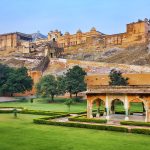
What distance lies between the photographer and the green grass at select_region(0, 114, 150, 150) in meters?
18.3

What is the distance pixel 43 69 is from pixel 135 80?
24.5 m

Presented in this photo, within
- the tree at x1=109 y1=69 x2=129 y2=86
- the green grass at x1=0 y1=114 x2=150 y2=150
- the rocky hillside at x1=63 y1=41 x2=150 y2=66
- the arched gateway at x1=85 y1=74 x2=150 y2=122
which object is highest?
the rocky hillside at x1=63 y1=41 x2=150 y2=66

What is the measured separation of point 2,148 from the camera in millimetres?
17547

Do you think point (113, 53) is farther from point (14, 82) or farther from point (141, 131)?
point (141, 131)

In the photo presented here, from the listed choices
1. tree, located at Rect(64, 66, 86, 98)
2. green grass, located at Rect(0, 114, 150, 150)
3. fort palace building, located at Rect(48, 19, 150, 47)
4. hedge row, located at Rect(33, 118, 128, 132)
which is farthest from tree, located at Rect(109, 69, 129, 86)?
green grass, located at Rect(0, 114, 150, 150)

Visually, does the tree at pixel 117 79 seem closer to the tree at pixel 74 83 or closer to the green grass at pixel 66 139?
the tree at pixel 74 83

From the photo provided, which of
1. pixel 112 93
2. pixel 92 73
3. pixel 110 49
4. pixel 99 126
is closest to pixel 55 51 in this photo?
pixel 110 49

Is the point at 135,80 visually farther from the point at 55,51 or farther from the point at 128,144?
the point at 128,144

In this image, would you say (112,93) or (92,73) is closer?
(112,93)

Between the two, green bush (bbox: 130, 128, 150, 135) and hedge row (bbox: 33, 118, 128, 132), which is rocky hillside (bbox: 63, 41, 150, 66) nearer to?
hedge row (bbox: 33, 118, 128, 132)

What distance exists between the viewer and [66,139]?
20.5 meters

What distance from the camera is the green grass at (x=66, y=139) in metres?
18.3

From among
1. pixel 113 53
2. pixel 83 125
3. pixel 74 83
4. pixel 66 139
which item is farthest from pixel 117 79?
pixel 66 139

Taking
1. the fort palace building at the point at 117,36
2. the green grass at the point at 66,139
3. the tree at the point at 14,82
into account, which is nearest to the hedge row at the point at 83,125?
the green grass at the point at 66,139
